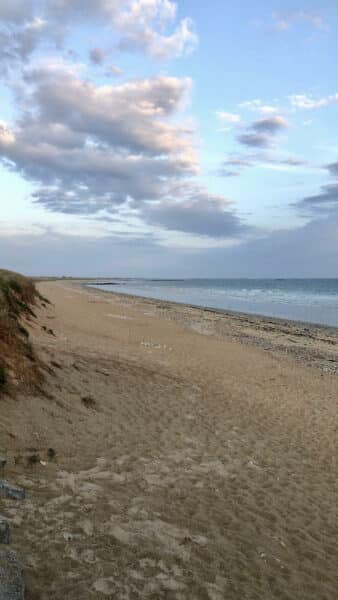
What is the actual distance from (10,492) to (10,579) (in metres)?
2.03

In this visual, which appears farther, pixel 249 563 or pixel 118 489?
pixel 118 489

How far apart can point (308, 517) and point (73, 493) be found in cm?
369

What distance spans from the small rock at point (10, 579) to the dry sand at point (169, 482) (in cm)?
34

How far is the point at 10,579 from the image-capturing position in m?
3.59

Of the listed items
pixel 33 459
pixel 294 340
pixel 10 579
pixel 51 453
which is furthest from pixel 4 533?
pixel 294 340

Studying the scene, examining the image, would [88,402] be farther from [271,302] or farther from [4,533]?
[271,302]

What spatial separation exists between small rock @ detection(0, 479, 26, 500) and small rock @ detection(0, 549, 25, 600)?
5.03 feet

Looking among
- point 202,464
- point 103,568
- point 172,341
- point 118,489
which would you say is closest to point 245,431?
point 202,464

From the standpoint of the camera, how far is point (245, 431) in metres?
10.6

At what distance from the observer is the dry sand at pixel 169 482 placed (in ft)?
15.3

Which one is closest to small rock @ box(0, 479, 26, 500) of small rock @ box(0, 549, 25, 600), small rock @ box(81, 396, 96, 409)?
small rock @ box(0, 549, 25, 600)

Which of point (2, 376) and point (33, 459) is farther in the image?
point (2, 376)

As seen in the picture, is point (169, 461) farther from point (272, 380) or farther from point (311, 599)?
point (272, 380)

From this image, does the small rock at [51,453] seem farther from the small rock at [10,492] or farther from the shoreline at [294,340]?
the shoreline at [294,340]
